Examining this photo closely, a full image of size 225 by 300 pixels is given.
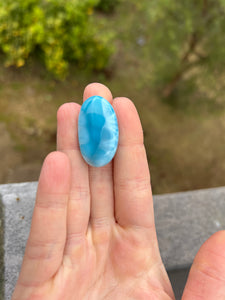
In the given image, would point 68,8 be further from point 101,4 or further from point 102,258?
point 102,258

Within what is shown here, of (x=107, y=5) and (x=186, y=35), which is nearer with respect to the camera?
(x=186, y=35)

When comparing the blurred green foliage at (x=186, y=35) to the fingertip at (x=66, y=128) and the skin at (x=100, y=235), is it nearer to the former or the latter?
the skin at (x=100, y=235)

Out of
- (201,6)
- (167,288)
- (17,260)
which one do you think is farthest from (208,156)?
(17,260)

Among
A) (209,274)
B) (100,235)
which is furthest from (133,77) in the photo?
(209,274)

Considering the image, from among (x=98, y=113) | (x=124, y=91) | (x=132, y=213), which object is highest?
(x=124, y=91)

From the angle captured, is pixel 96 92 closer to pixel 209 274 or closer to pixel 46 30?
pixel 209 274

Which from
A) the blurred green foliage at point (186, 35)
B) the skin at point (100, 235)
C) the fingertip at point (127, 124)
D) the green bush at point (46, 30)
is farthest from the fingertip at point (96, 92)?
the green bush at point (46, 30)
